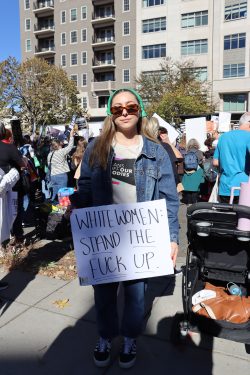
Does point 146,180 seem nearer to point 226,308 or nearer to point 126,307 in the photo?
point 126,307

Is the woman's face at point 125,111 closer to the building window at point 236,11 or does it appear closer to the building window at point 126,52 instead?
the building window at point 236,11

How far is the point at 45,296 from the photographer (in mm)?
3836

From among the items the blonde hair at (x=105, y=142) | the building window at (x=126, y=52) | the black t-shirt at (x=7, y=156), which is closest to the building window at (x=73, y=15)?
the building window at (x=126, y=52)

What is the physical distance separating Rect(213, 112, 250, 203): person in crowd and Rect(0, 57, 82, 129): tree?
36013 millimetres

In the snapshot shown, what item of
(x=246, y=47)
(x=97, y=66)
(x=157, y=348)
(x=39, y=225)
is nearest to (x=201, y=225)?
(x=157, y=348)

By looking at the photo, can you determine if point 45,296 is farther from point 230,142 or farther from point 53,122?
point 53,122

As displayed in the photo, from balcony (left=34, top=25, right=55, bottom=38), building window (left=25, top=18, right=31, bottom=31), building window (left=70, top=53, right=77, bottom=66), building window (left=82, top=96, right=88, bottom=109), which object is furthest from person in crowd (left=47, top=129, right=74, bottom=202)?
building window (left=25, top=18, right=31, bottom=31)

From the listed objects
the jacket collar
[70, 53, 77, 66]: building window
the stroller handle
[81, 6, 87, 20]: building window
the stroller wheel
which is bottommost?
the stroller wheel

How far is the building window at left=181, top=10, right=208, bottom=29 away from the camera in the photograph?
43875mm

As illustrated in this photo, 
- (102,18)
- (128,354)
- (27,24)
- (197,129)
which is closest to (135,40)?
(102,18)

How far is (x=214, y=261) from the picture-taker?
2.96 meters

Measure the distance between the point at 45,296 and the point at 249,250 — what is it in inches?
85.8

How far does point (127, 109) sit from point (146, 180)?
19.7 inches

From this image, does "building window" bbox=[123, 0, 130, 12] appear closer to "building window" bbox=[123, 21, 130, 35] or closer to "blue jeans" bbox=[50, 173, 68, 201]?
"building window" bbox=[123, 21, 130, 35]
